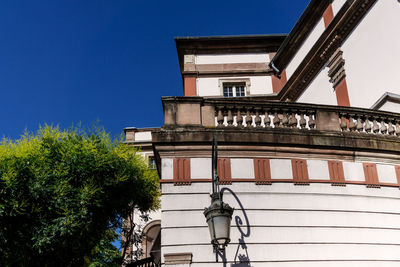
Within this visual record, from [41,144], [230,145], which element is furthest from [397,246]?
[41,144]

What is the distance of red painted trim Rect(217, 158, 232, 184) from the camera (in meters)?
8.27

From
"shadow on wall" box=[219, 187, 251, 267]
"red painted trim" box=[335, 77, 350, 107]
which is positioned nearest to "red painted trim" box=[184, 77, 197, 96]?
"red painted trim" box=[335, 77, 350, 107]

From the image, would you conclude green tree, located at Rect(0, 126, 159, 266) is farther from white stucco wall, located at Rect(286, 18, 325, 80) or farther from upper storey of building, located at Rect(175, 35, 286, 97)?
upper storey of building, located at Rect(175, 35, 286, 97)

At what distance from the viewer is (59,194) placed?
11.7m

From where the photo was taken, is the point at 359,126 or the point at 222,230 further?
the point at 359,126

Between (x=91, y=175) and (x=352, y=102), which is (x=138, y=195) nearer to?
(x=91, y=175)

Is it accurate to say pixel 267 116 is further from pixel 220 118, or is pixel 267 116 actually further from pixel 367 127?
pixel 367 127

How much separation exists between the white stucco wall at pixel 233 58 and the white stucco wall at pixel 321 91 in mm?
6023

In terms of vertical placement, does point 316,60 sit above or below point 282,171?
above

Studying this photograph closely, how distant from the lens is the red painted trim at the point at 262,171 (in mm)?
8375

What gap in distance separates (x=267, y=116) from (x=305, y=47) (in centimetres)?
1314

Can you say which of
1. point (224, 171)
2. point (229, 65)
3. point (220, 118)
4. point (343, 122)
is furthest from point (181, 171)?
point (229, 65)

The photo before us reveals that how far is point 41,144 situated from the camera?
12938 mm

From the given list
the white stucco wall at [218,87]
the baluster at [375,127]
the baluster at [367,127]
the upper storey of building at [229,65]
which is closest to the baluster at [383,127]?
the baluster at [375,127]
